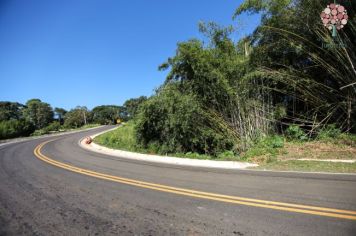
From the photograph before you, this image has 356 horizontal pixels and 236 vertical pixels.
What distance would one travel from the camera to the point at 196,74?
12.1 meters

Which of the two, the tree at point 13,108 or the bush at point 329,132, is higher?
the tree at point 13,108

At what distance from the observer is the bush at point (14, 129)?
1318 inches

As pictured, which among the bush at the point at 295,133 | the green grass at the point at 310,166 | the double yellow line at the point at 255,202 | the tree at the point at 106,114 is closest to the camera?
the double yellow line at the point at 255,202

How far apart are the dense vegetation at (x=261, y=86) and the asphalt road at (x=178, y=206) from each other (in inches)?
182

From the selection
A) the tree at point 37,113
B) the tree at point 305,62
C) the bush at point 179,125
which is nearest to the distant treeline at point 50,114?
the tree at point 37,113

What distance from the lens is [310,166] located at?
25.3ft

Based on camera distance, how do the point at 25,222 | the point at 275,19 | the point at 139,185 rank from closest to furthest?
1. the point at 25,222
2. the point at 139,185
3. the point at 275,19

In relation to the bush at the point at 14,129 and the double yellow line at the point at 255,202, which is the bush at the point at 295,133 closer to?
the double yellow line at the point at 255,202

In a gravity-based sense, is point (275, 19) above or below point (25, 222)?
above

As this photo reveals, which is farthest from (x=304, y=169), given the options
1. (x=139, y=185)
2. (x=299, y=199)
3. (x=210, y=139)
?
(x=210, y=139)

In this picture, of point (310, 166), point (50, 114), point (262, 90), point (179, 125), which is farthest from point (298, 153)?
point (50, 114)

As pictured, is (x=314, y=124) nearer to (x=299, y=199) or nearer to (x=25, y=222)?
(x=299, y=199)

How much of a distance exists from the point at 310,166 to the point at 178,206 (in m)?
4.84

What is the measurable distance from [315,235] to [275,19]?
28.0 ft
